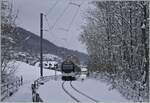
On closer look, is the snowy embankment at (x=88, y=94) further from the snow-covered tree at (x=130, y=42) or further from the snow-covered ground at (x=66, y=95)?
the snow-covered tree at (x=130, y=42)

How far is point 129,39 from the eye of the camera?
31516 millimetres

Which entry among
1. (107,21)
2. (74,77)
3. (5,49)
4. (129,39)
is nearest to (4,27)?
(5,49)

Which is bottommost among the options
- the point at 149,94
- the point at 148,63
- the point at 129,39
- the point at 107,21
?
the point at 149,94

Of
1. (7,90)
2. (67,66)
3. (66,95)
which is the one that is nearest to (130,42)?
(66,95)

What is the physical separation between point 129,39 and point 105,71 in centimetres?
1369

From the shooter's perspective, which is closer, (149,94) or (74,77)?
(149,94)

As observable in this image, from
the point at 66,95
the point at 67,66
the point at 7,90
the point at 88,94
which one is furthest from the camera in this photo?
the point at 67,66

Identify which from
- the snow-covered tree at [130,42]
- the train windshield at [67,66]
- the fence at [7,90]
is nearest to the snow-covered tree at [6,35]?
the fence at [7,90]

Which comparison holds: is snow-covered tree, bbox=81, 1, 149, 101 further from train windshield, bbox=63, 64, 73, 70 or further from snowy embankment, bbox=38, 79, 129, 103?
train windshield, bbox=63, 64, 73, 70

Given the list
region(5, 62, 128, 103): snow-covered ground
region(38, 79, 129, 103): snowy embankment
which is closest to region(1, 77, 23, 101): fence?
region(5, 62, 128, 103): snow-covered ground

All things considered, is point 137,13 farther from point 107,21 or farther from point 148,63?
point 107,21

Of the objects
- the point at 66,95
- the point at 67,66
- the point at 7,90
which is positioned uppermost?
the point at 67,66

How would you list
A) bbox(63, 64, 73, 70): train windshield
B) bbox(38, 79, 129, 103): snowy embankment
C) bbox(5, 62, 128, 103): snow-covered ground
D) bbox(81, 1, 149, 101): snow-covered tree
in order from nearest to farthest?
bbox(81, 1, 149, 101): snow-covered tree → bbox(5, 62, 128, 103): snow-covered ground → bbox(38, 79, 129, 103): snowy embankment → bbox(63, 64, 73, 70): train windshield

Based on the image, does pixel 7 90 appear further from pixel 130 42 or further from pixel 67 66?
pixel 67 66
